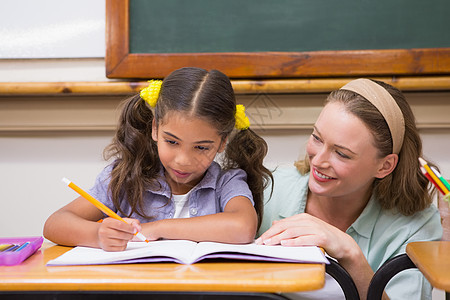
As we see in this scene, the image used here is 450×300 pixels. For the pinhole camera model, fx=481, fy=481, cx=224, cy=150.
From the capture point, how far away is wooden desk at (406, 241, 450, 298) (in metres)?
0.62

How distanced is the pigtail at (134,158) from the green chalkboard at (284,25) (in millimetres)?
510

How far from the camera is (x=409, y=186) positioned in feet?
4.29

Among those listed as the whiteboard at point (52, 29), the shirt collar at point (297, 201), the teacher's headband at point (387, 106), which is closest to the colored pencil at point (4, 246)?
the shirt collar at point (297, 201)

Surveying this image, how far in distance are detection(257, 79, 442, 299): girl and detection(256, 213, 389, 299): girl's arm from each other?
0.05 metres

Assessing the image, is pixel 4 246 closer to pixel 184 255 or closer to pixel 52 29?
pixel 184 255

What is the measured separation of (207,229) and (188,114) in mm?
269

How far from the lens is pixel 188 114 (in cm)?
106

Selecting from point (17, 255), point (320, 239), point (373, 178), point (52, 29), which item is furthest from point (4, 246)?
point (52, 29)

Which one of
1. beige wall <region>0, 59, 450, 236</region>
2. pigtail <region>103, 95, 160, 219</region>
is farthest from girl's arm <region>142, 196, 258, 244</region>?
beige wall <region>0, 59, 450, 236</region>

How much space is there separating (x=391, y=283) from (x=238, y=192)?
0.46 meters

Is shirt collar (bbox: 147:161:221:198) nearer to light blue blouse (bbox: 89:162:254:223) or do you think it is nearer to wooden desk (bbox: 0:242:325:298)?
light blue blouse (bbox: 89:162:254:223)

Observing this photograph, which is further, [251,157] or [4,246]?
[251,157]

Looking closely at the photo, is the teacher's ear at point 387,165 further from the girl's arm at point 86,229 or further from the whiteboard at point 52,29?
the whiteboard at point 52,29

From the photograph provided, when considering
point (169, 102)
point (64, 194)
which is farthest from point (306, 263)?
point (64, 194)
